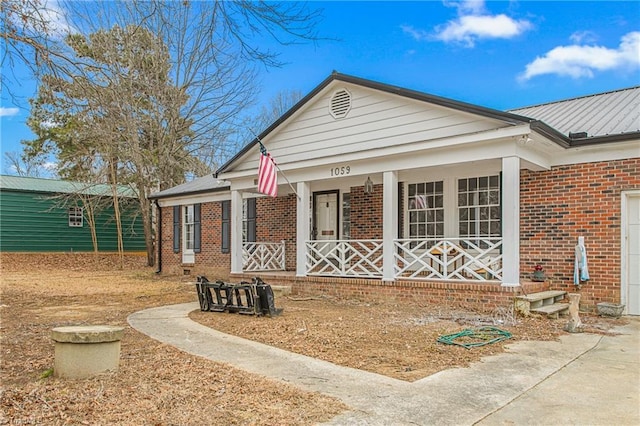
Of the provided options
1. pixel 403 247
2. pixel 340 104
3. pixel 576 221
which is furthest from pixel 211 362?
pixel 340 104

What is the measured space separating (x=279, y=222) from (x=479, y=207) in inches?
242

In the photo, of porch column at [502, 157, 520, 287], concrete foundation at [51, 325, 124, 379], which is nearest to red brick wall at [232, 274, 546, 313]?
porch column at [502, 157, 520, 287]

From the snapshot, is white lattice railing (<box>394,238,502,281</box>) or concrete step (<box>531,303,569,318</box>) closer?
concrete step (<box>531,303,569,318</box>)

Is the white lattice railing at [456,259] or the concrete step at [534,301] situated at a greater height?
the white lattice railing at [456,259]

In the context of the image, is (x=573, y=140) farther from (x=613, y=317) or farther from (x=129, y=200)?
(x=129, y=200)

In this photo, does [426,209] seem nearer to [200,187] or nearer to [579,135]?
[579,135]

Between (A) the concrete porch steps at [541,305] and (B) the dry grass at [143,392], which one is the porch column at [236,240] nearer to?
(B) the dry grass at [143,392]

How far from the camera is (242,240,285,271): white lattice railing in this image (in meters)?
14.4

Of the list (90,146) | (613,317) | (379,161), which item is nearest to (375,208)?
(379,161)

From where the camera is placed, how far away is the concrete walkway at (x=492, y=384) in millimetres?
3936

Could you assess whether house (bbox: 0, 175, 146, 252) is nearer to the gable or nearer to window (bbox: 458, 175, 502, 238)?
the gable

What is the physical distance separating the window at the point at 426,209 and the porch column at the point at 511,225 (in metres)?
2.80

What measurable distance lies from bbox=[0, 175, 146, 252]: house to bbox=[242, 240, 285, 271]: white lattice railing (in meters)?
11.3

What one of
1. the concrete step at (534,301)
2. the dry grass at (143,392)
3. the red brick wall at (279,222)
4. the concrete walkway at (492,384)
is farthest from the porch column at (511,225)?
the red brick wall at (279,222)
